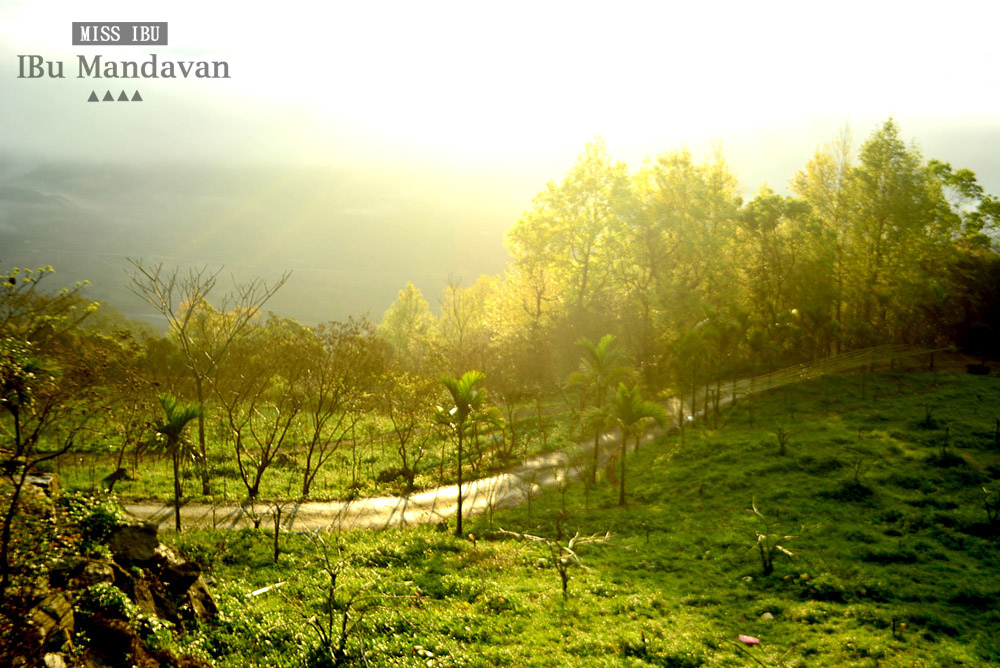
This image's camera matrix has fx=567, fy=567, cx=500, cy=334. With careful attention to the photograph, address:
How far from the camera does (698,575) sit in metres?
15.1

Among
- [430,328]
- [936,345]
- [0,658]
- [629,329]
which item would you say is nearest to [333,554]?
[0,658]

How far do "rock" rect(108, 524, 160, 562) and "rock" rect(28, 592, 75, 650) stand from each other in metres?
1.83

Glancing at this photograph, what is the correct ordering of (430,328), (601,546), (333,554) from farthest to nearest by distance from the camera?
(430,328), (601,546), (333,554)

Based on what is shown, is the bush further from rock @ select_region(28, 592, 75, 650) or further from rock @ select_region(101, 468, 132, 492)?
rock @ select_region(101, 468, 132, 492)

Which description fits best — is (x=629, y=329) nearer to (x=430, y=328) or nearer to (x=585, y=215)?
(x=585, y=215)

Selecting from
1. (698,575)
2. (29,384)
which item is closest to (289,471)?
(29,384)

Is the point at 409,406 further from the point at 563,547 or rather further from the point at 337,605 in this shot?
the point at 337,605

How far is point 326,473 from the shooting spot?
2516 centimetres

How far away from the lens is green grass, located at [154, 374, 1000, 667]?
10.9 m

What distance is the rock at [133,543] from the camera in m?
10.9

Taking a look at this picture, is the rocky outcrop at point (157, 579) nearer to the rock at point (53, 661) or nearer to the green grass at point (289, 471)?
the rock at point (53, 661)

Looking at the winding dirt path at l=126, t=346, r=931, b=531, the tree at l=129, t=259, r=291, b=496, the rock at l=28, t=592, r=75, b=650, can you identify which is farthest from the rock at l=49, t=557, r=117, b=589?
the tree at l=129, t=259, r=291, b=496

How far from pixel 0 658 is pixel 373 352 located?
26.8m

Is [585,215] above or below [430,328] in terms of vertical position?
above
